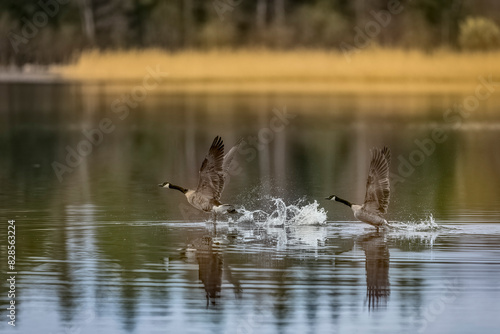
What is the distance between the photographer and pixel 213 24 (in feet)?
202

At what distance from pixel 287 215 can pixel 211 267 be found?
12.0ft

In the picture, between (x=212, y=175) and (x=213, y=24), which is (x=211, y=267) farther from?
(x=213, y=24)

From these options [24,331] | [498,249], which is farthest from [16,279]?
[498,249]

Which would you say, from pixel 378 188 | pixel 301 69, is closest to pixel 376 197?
pixel 378 188

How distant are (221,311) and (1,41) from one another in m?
52.0

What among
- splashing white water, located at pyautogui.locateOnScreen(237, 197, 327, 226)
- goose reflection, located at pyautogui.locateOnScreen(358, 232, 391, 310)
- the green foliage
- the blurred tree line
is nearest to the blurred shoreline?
the green foliage

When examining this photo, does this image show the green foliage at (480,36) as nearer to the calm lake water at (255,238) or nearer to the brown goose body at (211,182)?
the calm lake water at (255,238)

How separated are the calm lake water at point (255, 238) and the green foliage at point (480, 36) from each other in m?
28.3

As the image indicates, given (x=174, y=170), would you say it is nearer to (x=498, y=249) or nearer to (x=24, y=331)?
(x=498, y=249)

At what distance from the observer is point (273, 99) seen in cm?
3928

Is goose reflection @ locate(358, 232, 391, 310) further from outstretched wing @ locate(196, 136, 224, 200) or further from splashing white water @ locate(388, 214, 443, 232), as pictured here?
outstretched wing @ locate(196, 136, 224, 200)

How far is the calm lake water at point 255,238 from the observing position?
8.71 metres

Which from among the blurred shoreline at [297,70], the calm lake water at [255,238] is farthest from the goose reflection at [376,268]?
the blurred shoreline at [297,70]

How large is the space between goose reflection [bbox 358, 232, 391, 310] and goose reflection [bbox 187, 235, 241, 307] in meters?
1.09
